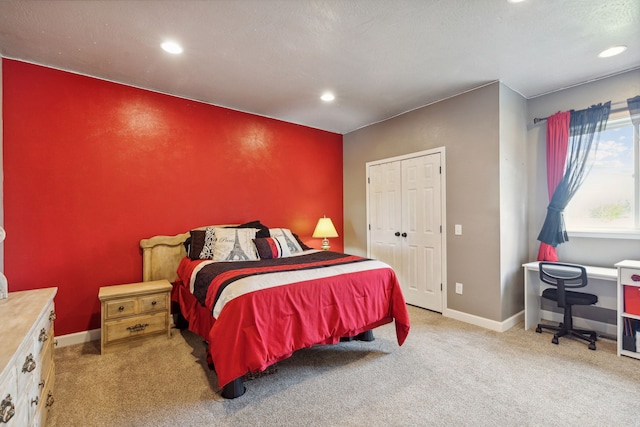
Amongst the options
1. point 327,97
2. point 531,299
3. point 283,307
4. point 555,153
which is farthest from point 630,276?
point 327,97

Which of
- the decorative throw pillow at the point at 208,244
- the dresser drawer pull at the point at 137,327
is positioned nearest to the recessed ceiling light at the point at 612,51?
the decorative throw pillow at the point at 208,244

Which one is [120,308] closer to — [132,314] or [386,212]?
[132,314]

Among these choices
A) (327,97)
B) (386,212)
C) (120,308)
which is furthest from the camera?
(386,212)

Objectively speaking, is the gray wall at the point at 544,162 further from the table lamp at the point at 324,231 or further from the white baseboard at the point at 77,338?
the white baseboard at the point at 77,338

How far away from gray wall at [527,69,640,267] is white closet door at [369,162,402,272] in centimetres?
154

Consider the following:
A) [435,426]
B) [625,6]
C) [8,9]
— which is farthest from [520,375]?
[8,9]

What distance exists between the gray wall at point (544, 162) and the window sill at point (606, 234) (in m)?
0.05

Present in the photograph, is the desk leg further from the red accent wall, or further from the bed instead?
the red accent wall

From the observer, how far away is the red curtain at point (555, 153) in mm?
3170

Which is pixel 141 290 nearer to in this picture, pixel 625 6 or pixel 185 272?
pixel 185 272

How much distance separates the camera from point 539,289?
3283 mm

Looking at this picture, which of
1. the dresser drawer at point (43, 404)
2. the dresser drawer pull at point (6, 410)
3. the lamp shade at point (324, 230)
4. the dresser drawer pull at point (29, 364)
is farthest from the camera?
the lamp shade at point (324, 230)

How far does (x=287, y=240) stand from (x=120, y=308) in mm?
1718

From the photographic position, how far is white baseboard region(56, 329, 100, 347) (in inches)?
108
